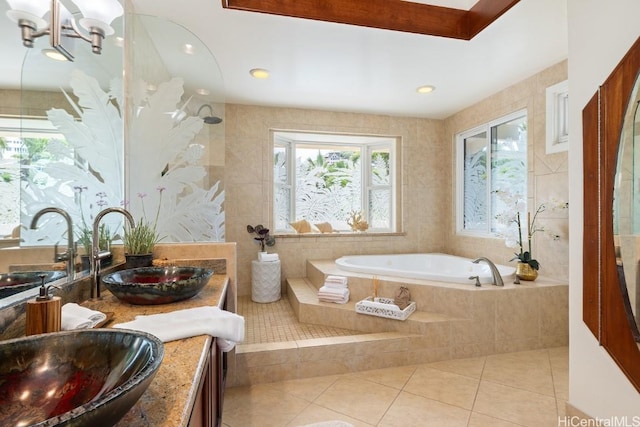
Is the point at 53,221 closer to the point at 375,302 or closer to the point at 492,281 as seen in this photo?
the point at 375,302

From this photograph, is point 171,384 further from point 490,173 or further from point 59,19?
point 490,173

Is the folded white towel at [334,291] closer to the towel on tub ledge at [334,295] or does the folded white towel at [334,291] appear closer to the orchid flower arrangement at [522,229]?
the towel on tub ledge at [334,295]

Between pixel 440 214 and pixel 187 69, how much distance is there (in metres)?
3.63

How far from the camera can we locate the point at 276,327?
8.89ft

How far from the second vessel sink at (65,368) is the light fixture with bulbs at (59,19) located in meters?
1.00

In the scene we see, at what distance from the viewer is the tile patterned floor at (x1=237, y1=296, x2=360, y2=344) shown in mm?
2465

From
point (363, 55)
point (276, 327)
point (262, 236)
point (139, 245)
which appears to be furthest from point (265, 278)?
point (363, 55)

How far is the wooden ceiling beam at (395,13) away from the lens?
6.64 feet

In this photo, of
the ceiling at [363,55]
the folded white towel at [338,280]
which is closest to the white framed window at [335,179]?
the ceiling at [363,55]

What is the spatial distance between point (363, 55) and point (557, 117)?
1.88m

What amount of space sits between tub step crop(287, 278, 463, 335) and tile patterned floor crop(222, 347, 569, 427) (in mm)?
284

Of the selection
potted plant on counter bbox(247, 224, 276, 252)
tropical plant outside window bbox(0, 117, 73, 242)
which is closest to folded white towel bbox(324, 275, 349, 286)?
potted plant on counter bbox(247, 224, 276, 252)

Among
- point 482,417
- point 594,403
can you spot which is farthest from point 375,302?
point 594,403

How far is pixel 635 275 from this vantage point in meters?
1.33
